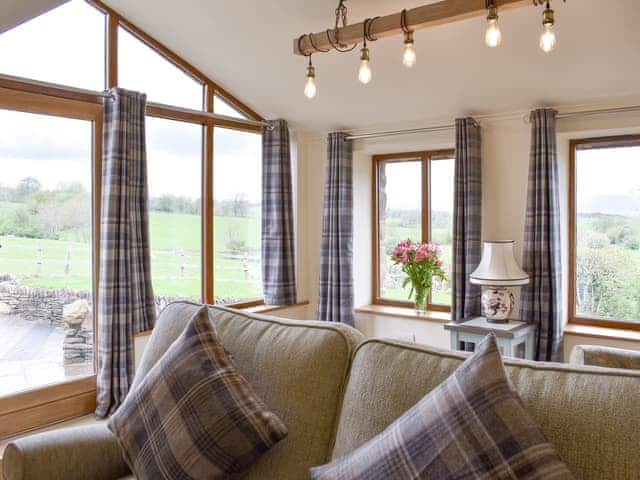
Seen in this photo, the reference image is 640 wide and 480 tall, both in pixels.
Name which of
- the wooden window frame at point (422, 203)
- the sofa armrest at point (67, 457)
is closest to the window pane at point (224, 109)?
the wooden window frame at point (422, 203)

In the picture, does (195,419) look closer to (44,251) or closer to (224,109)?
(44,251)

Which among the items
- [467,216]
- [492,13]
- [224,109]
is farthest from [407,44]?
[224,109]

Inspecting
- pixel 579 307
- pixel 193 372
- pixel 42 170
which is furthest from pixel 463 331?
pixel 42 170

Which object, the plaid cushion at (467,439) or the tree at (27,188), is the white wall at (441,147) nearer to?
the tree at (27,188)

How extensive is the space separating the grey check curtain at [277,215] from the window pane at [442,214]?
115 centimetres

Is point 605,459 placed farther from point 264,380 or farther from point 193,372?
point 193,372

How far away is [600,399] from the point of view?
3.90 feet

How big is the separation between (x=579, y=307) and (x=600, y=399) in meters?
2.89

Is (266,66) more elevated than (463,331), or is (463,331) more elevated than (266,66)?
(266,66)

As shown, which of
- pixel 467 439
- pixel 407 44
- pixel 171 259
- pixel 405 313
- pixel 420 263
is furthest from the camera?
pixel 405 313

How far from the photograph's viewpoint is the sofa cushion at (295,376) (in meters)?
1.51

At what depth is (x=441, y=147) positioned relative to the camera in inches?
169

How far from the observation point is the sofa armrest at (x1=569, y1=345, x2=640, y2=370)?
1.56m

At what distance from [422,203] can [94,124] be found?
97.7 inches
